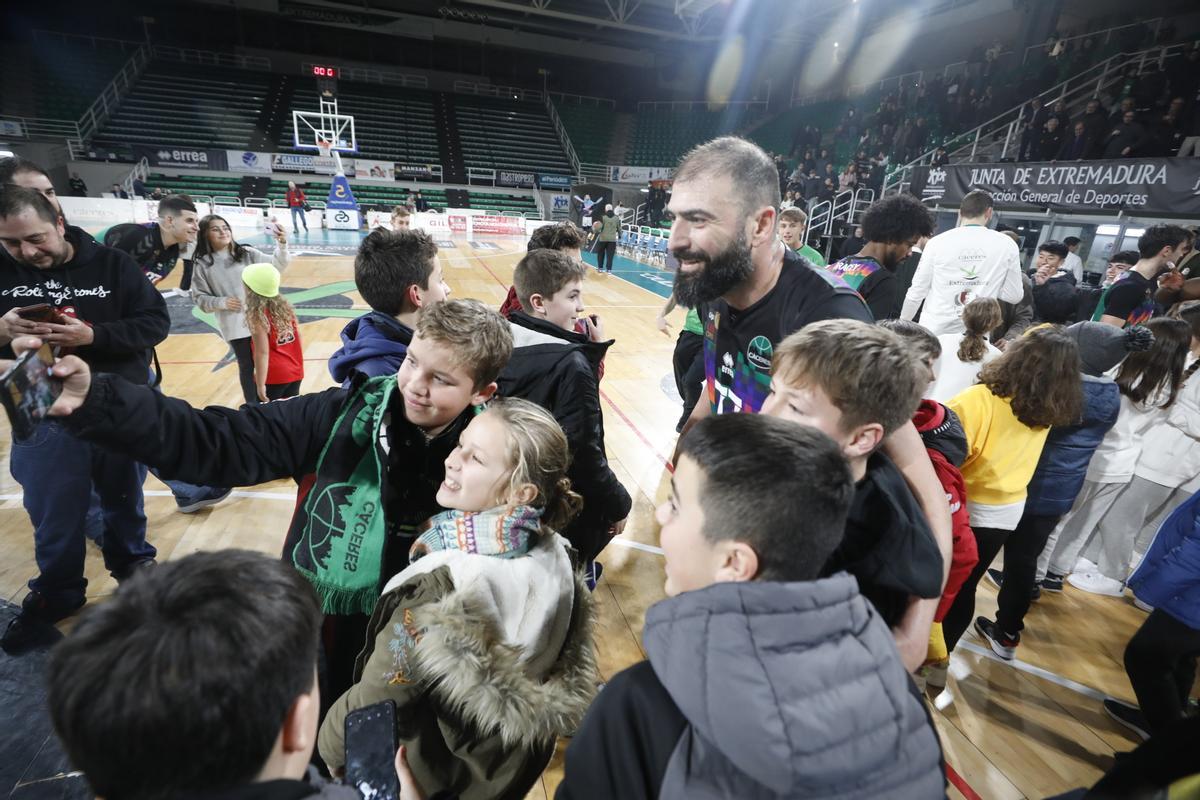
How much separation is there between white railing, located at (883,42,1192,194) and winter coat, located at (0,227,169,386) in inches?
542

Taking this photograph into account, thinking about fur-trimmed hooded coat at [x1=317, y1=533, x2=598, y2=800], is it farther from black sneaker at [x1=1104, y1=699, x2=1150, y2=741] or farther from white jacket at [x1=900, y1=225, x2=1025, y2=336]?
white jacket at [x1=900, y1=225, x2=1025, y2=336]

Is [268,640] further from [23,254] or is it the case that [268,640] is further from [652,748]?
[23,254]

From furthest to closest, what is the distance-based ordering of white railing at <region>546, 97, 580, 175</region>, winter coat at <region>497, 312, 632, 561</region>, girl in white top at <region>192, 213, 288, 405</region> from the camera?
white railing at <region>546, 97, 580, 175</region> → girl in white top at <region>192, 213, 288, 405</region> → winter coat at <region>497, 312, 632, 561</region>

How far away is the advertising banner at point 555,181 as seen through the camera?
81.0ft

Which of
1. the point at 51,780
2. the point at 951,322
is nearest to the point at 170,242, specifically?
the point at 51,780

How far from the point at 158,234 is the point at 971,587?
4.80 meters

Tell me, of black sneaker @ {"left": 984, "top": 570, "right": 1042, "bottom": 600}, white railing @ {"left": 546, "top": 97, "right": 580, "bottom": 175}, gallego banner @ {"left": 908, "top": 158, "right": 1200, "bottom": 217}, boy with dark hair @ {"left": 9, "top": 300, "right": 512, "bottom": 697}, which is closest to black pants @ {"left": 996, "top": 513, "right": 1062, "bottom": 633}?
black sneaker @ {"left": 984, "top": 570, "right": 1042, "bottom": 600}

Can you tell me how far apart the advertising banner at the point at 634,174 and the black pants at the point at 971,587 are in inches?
999

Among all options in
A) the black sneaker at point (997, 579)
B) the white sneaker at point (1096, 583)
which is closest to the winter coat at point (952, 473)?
the black sneaker at point (997, 579)

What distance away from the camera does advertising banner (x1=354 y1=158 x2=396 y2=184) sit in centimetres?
2217

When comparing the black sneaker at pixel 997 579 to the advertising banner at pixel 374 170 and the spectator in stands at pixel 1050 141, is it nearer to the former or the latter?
the spectator in stands at pixel 1050 141

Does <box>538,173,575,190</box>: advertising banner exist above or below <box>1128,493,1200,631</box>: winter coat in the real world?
above

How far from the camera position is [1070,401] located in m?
2.00

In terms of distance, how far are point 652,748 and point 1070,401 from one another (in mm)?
2078
